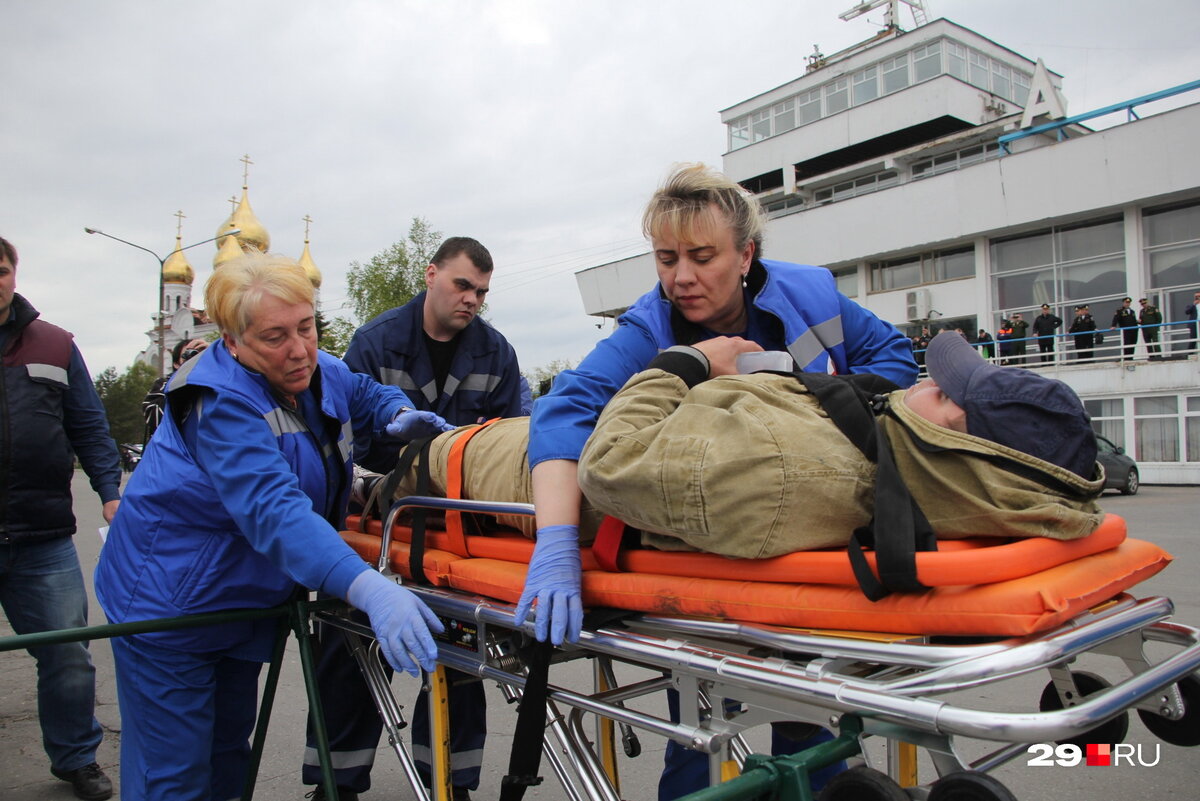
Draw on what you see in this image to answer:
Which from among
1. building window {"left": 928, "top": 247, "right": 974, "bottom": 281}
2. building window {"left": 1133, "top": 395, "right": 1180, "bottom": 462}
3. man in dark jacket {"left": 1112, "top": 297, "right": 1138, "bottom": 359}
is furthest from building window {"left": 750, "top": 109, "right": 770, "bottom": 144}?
building window {"left": 1133, "top": 395, "right": 1180, "bottom": 462}

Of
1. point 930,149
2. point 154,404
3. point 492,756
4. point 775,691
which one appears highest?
point 930,149

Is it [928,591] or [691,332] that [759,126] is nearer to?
[691,332]

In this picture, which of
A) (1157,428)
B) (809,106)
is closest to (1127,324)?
(1157,428)

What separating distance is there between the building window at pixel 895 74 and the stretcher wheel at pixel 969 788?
103 ft

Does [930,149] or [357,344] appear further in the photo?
[930,149]

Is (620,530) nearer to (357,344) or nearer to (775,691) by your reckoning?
(775,691)

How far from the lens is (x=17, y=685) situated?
4.66m

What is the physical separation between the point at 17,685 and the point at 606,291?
94.1 feet

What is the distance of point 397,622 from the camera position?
1852mm

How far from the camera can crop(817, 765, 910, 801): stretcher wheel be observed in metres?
1.18

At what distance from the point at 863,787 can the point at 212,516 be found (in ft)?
5.64

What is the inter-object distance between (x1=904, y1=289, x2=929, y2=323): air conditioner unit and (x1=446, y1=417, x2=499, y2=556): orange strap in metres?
23.9

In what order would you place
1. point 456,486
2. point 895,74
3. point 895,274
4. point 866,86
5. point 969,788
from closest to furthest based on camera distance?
point 969,788, point 456,486, point 895,274, point 895,74, point 866,86

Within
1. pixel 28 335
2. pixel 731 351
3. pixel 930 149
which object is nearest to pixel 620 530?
pixel 731 351
